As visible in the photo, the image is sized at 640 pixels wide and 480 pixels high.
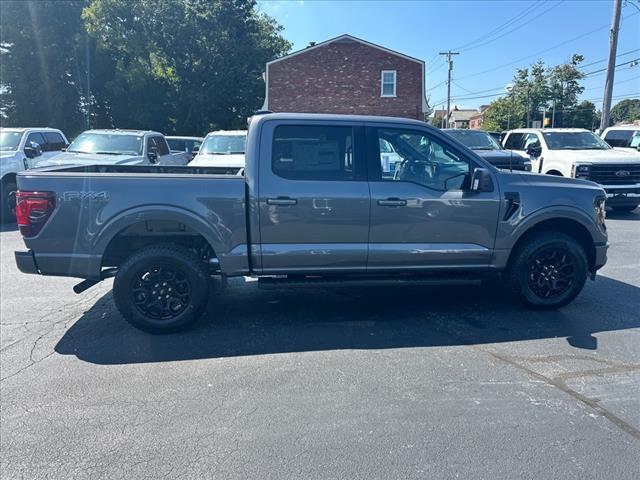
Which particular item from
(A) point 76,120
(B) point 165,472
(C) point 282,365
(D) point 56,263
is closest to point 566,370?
(C) point 282,365

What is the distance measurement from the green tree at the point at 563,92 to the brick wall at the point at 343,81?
2596cm

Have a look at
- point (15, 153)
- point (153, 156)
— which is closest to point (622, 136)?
point (153, 156)

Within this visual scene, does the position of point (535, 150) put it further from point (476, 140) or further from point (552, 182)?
point (552, 182)

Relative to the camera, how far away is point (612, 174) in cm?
1083

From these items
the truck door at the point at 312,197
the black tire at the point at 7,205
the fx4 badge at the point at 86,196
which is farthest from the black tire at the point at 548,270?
the black tire at the point at 7,205

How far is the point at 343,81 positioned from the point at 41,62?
18.3 metres

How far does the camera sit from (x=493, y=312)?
510cm

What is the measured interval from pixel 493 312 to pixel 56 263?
4.44 m

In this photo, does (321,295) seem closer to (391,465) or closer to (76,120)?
(391,465)

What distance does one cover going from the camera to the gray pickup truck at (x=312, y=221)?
14.1 ft

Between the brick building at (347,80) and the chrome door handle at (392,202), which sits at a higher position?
the brick building at (347,80)

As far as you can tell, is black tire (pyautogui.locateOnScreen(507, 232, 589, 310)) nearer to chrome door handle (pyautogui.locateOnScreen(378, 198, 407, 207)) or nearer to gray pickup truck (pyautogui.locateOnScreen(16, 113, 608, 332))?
gray pickup truck (pyautogui.locateOnScreen(16, 113, 608, 332))

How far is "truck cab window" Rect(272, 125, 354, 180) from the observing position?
4500 millimetres

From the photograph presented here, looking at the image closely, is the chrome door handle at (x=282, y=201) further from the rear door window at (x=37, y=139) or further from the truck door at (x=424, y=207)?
the rear door window at (x=37, y=139)
